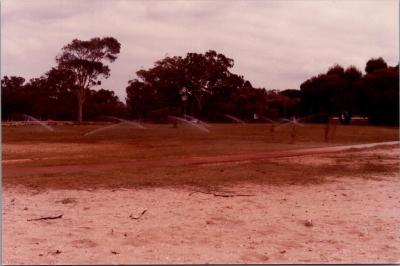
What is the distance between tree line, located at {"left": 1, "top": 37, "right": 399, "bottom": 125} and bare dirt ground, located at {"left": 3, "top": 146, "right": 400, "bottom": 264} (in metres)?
46.9

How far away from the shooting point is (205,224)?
24.6 feet

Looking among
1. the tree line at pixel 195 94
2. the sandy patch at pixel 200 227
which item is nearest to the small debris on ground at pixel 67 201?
the sandy patch at pixel 200 227

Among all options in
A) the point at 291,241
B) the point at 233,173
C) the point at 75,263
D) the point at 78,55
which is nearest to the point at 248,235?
the point at 291,241

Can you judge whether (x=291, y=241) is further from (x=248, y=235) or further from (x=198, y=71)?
(x=198, y=71)

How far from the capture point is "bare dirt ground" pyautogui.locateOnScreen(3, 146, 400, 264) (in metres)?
5.84

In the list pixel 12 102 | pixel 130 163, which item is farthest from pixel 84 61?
pixel 130 163

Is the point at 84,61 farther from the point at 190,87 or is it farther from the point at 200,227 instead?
the point at 200,227

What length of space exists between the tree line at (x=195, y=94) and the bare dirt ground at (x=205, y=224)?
46924 mm

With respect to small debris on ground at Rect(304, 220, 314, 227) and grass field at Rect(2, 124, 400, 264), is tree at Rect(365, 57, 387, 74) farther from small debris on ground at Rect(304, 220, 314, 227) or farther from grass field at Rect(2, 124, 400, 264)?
small debris on ground at Rect(304, 220, 314, 227)

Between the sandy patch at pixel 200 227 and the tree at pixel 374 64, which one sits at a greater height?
the tree at pixel 374 64

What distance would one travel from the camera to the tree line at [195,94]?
189 feet

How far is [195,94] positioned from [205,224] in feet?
208

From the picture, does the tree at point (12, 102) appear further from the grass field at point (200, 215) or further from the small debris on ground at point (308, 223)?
the small debris on ground at point (308, 223)

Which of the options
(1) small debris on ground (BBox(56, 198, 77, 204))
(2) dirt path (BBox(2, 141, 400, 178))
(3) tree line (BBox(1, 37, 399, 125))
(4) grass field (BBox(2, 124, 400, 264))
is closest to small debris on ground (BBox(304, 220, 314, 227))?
(4) grass field (BBox(2, 124, 400, 264))
